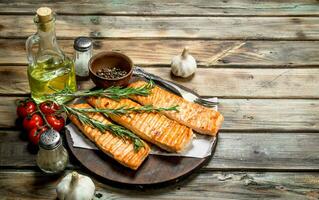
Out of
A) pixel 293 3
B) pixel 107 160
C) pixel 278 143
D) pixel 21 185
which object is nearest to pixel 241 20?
pixel 293 3

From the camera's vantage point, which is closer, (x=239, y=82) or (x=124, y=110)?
(x=124, y=110)

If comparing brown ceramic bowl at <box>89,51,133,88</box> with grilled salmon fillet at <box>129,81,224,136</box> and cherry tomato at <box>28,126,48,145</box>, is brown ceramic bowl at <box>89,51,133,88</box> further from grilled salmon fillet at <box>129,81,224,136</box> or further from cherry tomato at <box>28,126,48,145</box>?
cherry tomato at <box>28,126,48,145</box>

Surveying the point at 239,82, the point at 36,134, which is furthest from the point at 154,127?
the point at 239,82

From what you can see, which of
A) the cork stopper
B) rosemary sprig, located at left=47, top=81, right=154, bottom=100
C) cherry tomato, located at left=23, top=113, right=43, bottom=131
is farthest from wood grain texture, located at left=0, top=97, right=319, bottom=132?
the cork stopper

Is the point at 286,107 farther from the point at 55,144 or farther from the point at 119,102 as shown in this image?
the point at 55,144

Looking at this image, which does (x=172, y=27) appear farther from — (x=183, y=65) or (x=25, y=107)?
(x=25, y=107)

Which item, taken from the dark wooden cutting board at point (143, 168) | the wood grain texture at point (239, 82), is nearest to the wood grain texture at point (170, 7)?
the wood grain texture at point (239, 82)

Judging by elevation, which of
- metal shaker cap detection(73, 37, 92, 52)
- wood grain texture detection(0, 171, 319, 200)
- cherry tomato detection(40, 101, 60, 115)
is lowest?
wood grain texture detection(0, 171, 319, 200)
